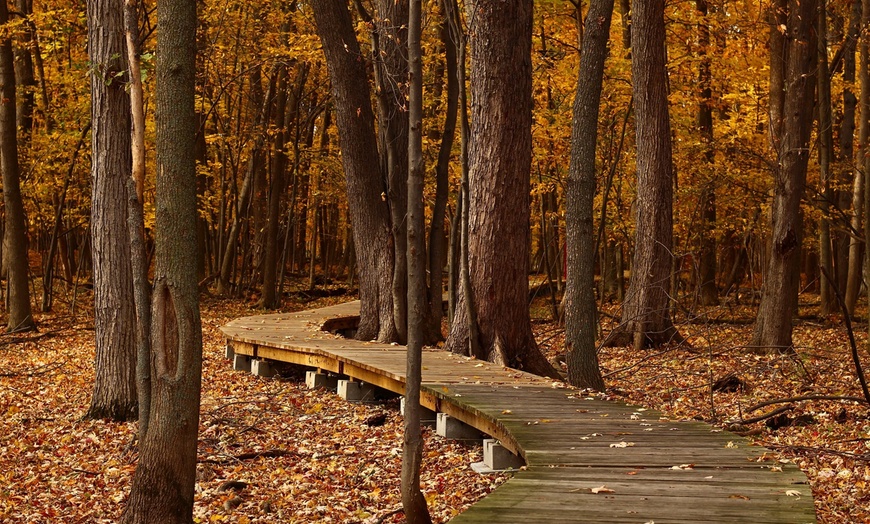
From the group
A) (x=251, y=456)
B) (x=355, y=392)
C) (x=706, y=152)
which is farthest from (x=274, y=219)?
(x=251, y=456)

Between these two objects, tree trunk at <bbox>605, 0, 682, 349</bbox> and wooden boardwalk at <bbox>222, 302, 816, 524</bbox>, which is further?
tree trunk at <bbox>605, 0, 682, 349</bbox>

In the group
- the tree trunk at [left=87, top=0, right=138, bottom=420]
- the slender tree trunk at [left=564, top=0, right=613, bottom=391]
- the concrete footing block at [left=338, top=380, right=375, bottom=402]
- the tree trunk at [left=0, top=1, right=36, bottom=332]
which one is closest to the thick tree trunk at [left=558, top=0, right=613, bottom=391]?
the slender tree trunk at [left=564, top=0, right=613, bottom=391]

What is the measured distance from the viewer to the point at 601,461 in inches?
210

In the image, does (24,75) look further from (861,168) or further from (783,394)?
(861,168)

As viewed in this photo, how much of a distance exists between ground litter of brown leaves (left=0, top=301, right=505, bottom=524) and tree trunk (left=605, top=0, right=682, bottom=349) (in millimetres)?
5786

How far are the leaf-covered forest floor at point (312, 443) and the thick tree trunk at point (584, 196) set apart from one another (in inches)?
29.1

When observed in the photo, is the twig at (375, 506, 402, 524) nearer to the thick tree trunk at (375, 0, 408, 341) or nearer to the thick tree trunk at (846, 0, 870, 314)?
the thick tree trunk at (375, 0, 408, 341)

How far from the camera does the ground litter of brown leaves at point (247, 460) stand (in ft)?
20.3

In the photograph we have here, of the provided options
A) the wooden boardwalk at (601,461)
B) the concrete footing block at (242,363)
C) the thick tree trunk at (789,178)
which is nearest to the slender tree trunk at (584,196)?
the wooden boardwalk at (601,461)

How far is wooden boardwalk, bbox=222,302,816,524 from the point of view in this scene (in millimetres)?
4281

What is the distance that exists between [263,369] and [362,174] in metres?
3.21

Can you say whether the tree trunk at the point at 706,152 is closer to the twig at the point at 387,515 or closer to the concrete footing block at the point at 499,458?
the concrete footing block at the point at 499,458

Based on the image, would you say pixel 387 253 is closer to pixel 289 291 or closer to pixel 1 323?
pixel 1 323

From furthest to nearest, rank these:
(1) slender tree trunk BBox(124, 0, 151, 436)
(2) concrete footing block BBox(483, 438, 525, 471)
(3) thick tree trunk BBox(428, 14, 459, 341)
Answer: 1. (3) thick tree trunk BBox(428, 14, 459, 341)
2. (2) concrete footing block BBox(483, 438, 525, 471)
3. (1) slender tree trunk BBox(124, 0, 151, 436)
